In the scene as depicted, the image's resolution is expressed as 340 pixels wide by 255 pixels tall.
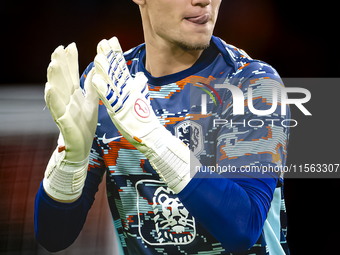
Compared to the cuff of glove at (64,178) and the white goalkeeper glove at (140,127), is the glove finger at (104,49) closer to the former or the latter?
the white goalkeeper glove at (140,127)

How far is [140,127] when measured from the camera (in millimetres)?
1046

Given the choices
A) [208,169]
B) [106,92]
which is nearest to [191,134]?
[208,169]

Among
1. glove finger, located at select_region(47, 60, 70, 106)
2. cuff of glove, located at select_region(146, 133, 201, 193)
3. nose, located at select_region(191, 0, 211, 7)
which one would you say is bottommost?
cuff of glove, located at select_region(146, 133, 201, 193)

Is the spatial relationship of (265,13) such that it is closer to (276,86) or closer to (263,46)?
(263,46)

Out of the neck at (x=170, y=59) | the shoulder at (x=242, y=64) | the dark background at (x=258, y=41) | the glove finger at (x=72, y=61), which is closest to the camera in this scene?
the glove finger at (x=72, y=61)

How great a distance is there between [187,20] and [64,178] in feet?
2.00

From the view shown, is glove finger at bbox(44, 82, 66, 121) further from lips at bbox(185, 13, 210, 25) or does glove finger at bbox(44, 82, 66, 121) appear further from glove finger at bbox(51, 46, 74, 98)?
lips at bbox(185, 13, 210, 25)

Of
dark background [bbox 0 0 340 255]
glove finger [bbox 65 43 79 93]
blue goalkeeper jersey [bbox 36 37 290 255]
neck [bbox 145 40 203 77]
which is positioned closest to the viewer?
blue goalkeeper jersey [bbox 36 37 290 255]

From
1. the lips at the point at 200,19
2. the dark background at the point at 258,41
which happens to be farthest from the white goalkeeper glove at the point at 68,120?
the dark background at the point at 258,41

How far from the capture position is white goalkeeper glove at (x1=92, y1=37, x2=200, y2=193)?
1030 mm

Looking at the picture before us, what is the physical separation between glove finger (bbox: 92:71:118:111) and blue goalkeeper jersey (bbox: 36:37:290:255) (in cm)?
27

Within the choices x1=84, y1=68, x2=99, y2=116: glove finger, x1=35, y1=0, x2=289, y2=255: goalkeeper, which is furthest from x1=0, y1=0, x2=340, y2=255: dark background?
x1=84, y1=68, x2=99, y2=116: glove finger

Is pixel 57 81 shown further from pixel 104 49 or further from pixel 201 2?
pixel 201 2

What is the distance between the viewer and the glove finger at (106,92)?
3.39 ft
